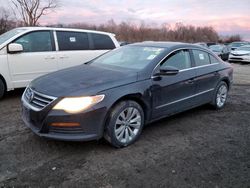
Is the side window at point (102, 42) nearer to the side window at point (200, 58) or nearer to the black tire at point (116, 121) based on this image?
the side window at point (200, 58)

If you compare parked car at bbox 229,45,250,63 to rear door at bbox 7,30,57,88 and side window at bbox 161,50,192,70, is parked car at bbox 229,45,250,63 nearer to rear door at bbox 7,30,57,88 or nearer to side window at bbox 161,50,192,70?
side window at bbox 161,50,192,70

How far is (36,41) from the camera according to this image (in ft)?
19.5

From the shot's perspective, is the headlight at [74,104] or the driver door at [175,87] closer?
the headlight at [74,104]

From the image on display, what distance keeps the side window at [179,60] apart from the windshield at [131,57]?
0.21 m

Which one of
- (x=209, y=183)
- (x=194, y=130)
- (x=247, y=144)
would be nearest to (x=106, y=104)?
(x=209, y=183)

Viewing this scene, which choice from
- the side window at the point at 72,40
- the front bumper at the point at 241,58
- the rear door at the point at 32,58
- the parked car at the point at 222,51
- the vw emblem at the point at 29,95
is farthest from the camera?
the parked car at the point at 222,51

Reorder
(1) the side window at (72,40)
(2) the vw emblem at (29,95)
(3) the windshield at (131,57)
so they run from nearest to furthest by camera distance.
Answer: (2) the vw emblem at (29,95)
(3) the windshield at (131,57)
(1) the side window at (72,40)

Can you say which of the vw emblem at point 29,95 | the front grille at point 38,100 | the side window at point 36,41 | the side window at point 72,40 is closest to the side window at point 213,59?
the side window at point 72,40

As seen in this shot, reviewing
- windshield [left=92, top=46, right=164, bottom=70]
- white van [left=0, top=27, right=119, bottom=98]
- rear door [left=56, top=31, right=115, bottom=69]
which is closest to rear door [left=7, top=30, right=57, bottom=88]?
white van [left=0, top=27, right=119, bottom=98]

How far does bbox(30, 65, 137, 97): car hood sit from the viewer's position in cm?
323

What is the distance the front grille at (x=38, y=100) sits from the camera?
320 cm

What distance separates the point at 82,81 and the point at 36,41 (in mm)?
3077

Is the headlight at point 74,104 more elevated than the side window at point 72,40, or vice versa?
the side window at point 72,40

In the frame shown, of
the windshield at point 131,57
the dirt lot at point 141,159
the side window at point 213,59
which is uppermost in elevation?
the windshield at point 131,57
